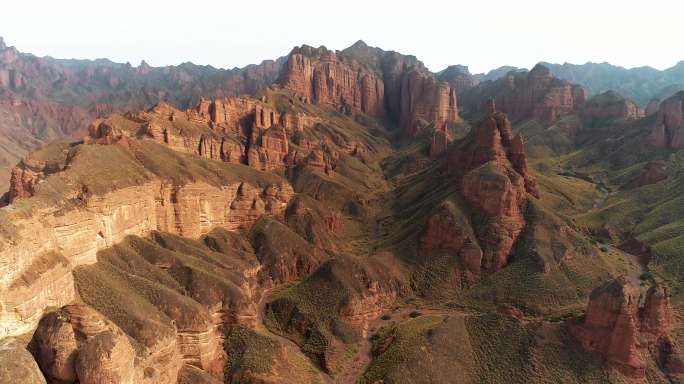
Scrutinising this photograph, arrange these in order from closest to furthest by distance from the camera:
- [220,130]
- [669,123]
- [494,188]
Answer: [494,188], [220,130], [669,123]

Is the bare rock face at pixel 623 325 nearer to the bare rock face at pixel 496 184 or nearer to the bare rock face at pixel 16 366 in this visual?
the bare rock face at pixel 496 184

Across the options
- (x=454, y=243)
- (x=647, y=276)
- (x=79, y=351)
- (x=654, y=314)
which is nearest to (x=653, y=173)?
(x=647, y=276)

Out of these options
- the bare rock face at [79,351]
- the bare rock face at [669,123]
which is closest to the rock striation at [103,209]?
the bare rock face at [79,351]

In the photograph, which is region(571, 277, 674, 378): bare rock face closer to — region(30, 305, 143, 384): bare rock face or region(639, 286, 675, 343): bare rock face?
region(639, 286, 675, 343): bare rock face

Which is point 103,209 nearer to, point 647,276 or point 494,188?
point 494,188

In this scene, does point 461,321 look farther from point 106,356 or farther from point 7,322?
point 7,322

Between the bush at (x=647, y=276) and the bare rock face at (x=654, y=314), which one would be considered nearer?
the bare rock face at (x=654, y=314)
